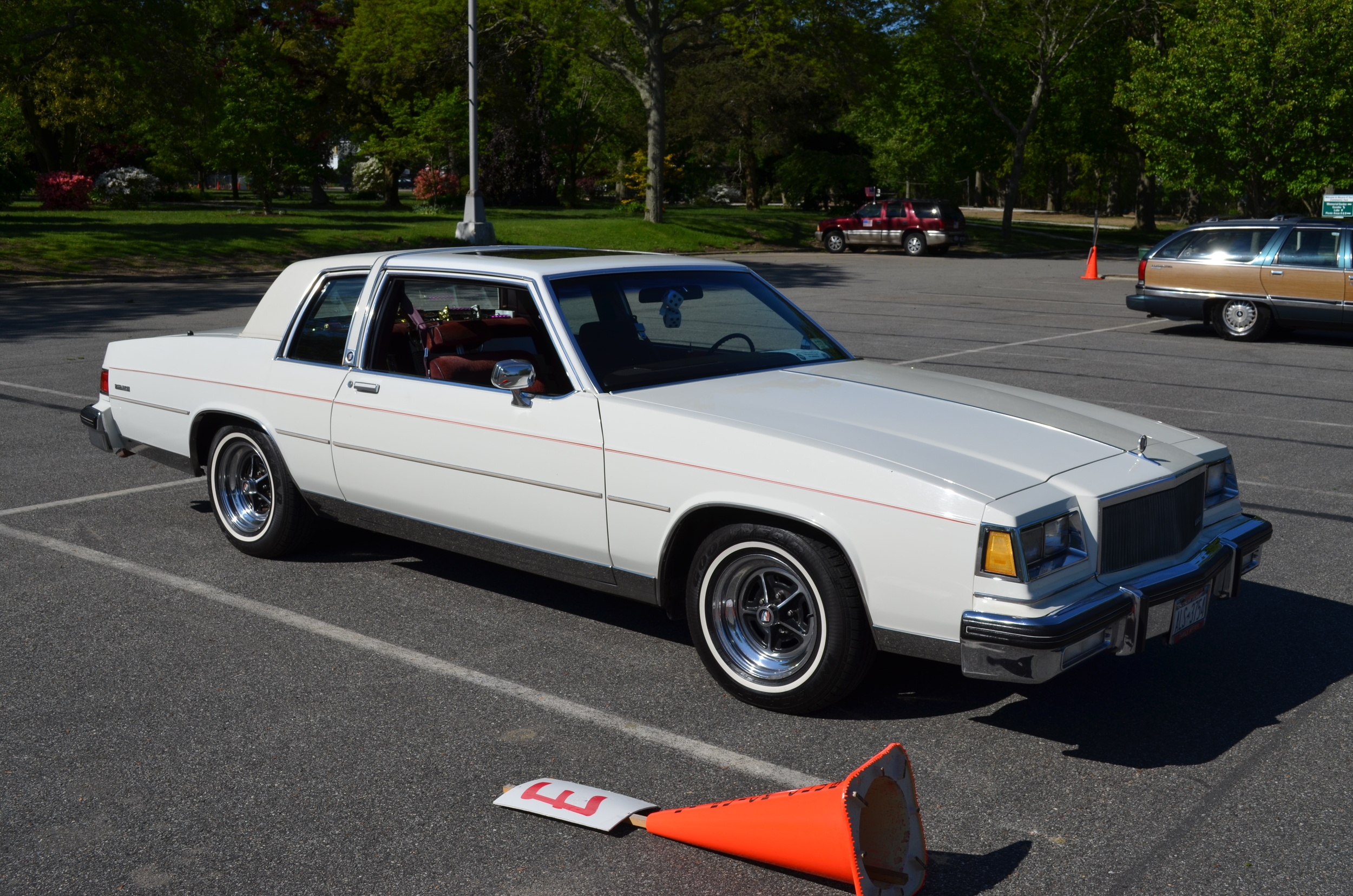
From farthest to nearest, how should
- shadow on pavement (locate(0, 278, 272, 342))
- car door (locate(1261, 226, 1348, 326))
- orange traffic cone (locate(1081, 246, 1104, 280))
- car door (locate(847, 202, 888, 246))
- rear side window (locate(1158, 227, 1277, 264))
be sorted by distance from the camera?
car door (locate(847, 202, 888, 246)), orange traffic cone (locate(1081, 246, 1104, 280)), shadow on pavement (locate(0, 278, 272, 342)), rear side window (locate(1158, 227, 1277, 264)), car door (locate(1261, 226, 1348, 326))

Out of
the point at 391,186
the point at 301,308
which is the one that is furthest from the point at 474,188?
the point at 391,186

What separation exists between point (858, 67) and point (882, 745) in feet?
106

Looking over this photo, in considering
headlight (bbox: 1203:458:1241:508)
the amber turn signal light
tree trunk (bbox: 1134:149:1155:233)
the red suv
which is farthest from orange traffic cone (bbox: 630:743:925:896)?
tree trunk (bbox: 1134:149:1155:233)

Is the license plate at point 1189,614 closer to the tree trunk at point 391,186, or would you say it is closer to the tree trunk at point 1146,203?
the tree trunk at point 391,186

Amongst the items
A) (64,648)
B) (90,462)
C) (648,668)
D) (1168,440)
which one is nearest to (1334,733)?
(1168,440)

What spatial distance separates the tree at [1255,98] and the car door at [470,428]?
30941mm

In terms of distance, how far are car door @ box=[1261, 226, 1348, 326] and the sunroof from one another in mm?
12666

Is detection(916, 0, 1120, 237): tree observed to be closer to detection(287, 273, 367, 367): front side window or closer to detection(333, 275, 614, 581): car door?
detection(287, 273, 367, 367): front side window

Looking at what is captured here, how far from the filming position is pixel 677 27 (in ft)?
112

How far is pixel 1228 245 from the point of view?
53.1 feet

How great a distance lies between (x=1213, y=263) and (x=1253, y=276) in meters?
0.53

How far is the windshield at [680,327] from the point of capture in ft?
16.4

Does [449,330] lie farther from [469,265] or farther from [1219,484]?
[1219,484]

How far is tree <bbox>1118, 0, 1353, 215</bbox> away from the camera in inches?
1217
